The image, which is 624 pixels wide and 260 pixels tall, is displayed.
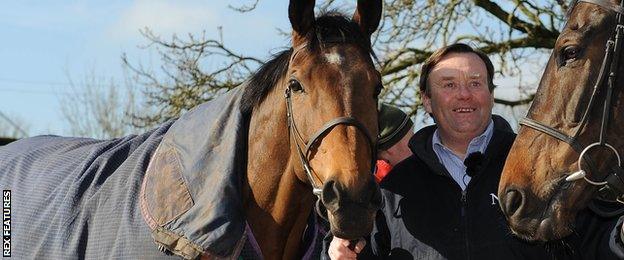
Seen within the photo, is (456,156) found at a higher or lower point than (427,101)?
lower

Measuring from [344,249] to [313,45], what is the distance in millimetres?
938

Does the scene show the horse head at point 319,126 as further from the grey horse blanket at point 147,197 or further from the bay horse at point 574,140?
the bay horse at point 574,140

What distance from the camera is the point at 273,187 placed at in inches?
158

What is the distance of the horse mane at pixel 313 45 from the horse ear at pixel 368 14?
0.07m

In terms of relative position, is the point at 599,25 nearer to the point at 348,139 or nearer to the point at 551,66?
the point at 551,66

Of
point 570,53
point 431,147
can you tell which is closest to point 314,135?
point 431,147

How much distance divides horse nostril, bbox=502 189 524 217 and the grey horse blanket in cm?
114

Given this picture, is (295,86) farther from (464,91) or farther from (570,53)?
(570,53)

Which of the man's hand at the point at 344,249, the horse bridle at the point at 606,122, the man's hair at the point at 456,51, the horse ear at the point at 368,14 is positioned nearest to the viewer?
the horse bridle at the point at 606,122

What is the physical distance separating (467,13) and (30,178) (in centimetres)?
762

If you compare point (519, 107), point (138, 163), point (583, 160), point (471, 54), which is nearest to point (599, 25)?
point (583, 160)

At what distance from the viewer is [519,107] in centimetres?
1214

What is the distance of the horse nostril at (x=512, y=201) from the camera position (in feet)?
11.0

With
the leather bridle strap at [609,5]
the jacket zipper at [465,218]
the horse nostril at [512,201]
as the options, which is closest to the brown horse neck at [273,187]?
the jacket zipper at [465,218]
